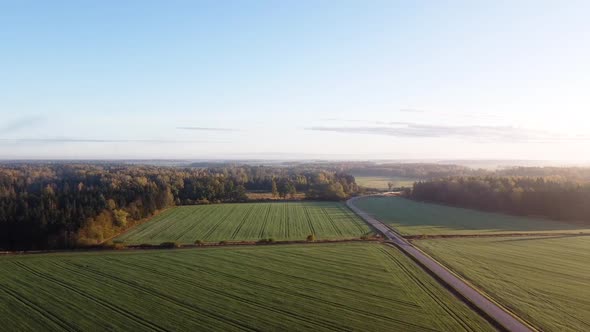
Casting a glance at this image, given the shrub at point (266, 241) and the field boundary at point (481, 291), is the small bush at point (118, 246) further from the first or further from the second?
the field boundary at point (481, 291)

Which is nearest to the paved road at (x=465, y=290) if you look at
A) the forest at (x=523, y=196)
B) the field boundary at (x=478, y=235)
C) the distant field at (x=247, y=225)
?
the field boundary at (x=478, y=235)

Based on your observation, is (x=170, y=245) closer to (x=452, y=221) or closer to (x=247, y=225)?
(x=247, y=225)

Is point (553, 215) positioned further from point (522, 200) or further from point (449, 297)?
point (449, 297)

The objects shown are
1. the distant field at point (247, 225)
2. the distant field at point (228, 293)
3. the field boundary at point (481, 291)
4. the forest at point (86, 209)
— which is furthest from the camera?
the distant field at point (247, 225)

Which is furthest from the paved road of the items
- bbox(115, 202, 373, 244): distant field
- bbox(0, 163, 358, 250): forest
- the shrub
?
bbox(0, 163, 358, 250): forest

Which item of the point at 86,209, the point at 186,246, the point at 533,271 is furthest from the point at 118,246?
the point at 533,271

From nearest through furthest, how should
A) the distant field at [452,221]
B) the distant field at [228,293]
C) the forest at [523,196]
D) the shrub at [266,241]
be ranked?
the distant field at [228,293] < the shrub at [266,241] < the distant field at [452,221] < the forest at [523,196]

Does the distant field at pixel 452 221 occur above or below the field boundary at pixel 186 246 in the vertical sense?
above
